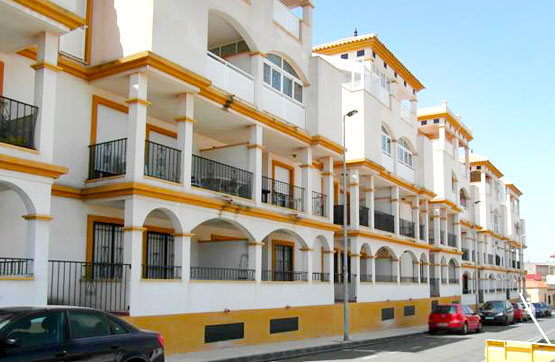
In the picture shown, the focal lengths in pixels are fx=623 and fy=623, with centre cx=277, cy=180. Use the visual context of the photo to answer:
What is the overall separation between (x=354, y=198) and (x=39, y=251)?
18.2 metres

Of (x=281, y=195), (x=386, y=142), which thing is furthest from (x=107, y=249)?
(x=386, y=142)

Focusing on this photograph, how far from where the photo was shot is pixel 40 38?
47.8ft

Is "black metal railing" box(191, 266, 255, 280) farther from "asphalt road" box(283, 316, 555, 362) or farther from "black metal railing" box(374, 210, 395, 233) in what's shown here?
"black metal railing" box(374, 210, 395, 233)

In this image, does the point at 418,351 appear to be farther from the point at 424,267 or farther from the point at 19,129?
the point at 424,267

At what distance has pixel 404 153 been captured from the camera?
3691 centimetres

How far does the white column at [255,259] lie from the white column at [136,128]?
19.4 feet

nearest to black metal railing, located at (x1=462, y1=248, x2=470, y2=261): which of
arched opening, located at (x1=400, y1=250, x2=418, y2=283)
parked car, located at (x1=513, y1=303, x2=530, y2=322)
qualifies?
parked car, located at (x1=513, y1=303, x2=530, y2=322)

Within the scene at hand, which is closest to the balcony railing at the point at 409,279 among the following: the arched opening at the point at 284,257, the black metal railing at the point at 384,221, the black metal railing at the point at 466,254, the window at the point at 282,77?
the black metal railing at the point at 384,221

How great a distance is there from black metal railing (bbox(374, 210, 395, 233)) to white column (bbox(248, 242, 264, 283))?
40.0 feet

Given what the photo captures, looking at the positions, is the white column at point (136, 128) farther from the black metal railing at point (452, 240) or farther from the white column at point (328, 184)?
the black metal railing at point (452, 240)

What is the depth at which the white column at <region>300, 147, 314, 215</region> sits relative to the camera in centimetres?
2480

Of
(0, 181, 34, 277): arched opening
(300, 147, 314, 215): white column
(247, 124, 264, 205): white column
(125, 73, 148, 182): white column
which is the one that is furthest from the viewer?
(300, 147, 314, 215): white column

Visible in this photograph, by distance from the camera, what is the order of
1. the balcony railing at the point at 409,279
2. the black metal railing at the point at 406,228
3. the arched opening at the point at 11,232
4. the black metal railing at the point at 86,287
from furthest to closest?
the balcony railing at the point at 409,279 < the black metal railing at the point at 406,228 < the black metal railing at the point at 86,287 < the arched opening at the point at 11,232

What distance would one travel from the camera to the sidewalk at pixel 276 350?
1670 centimetres
